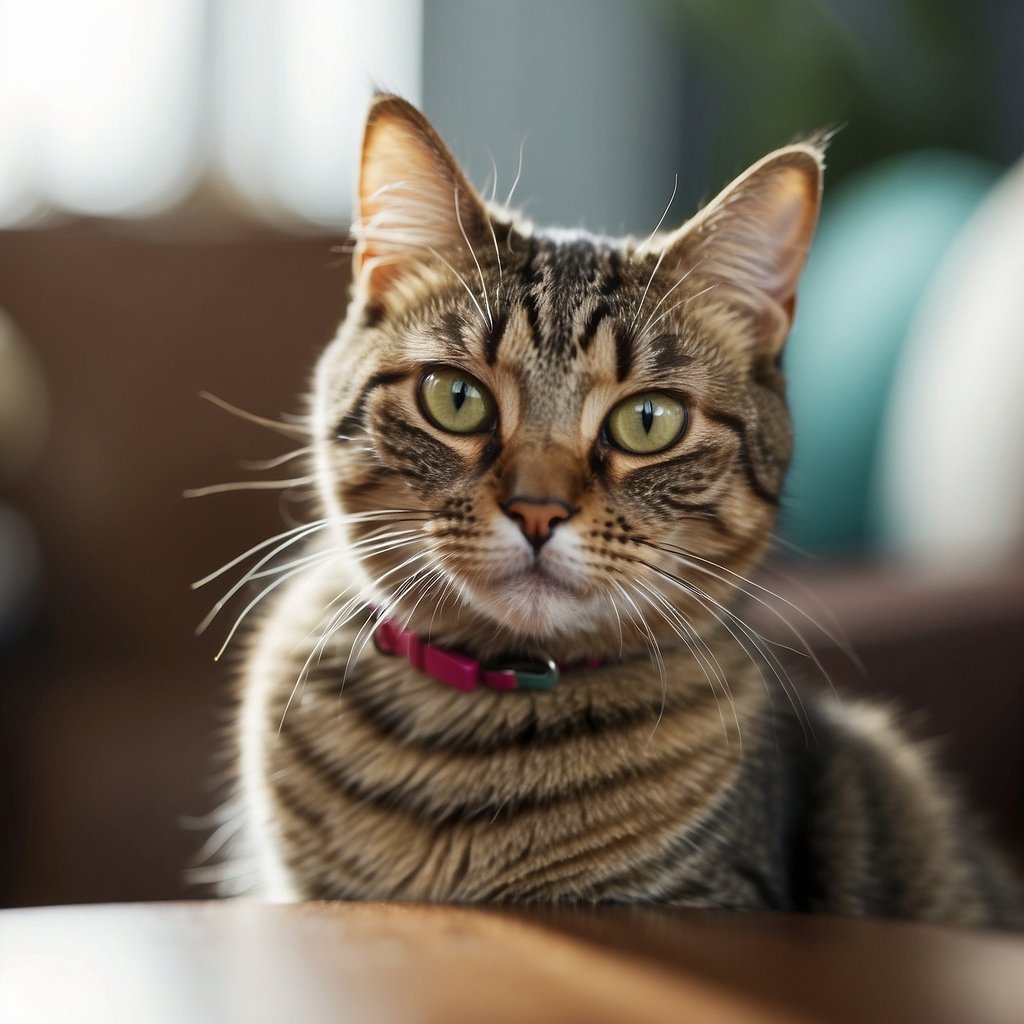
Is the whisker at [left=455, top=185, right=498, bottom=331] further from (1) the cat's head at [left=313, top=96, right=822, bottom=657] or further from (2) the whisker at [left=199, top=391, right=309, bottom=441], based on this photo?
(2) the whisker at [left=199, top=391, right=309, bottom=441]

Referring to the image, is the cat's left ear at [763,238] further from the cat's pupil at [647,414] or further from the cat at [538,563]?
the cat's pupil at [647,414]

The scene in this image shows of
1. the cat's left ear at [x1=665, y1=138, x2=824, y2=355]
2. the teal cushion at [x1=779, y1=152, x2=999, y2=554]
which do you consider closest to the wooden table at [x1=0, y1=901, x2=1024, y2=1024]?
the cat's left ear at [x1=665, y1=138, x2=824, y2=355]

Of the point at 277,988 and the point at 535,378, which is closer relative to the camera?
the point at 277,988

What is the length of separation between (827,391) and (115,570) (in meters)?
1.12

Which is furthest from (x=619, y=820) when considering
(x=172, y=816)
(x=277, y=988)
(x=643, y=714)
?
(x=172, y=816)

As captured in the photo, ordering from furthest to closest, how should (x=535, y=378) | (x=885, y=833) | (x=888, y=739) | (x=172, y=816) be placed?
(x=172, y=816)
(x=888, y=739)
(x=885, y=833)
(x=535, y=378)

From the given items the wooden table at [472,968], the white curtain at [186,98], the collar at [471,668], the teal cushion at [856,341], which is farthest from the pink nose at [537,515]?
the white curtain at [186,98]

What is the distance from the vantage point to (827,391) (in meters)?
1.86

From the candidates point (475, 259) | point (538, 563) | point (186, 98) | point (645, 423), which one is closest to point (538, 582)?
point (538, 563)

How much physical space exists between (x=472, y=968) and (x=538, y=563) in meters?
0.29

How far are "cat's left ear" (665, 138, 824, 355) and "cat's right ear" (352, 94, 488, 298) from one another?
15cm

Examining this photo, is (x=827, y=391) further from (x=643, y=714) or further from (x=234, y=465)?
(x=643, y=714)

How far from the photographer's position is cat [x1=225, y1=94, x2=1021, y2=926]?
80 centimetres

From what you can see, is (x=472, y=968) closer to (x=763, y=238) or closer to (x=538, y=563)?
(x=538, y=563)
